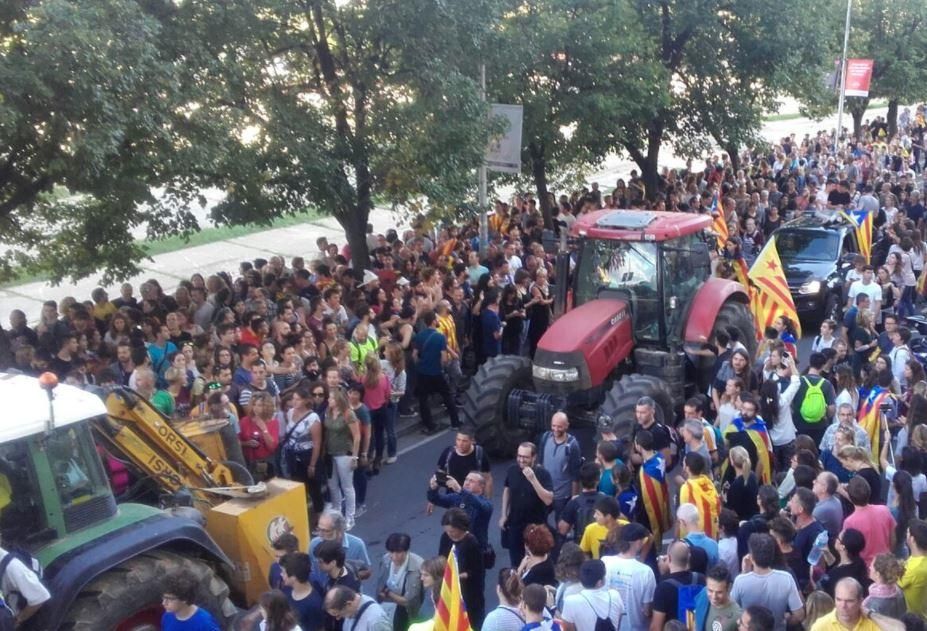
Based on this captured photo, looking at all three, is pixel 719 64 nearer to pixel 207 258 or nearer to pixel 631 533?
pixel 207 258

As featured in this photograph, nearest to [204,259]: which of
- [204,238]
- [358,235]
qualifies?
[204,238]

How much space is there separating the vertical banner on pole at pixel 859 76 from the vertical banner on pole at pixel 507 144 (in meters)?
16.4

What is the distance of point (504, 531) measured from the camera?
26.6 ft

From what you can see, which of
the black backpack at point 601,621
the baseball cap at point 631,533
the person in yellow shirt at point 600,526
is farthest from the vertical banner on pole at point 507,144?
the black backpack at point 601,621

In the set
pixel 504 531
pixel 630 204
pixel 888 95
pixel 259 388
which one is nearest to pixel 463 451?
pixel 504 531

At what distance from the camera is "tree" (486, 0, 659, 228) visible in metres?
17.2

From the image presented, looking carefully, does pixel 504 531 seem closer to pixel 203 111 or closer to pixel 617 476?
pixel 617 476

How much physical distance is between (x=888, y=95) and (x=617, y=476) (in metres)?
31.4

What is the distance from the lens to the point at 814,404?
987cm

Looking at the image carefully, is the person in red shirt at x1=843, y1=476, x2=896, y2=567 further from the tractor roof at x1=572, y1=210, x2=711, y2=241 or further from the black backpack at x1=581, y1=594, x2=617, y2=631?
the tractor roof at x1=572, y1=210, x2=711, y2=241

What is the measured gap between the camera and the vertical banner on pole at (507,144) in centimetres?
1576

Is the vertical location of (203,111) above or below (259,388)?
above

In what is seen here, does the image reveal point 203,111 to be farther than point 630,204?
No

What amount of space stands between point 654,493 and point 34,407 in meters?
4.34
